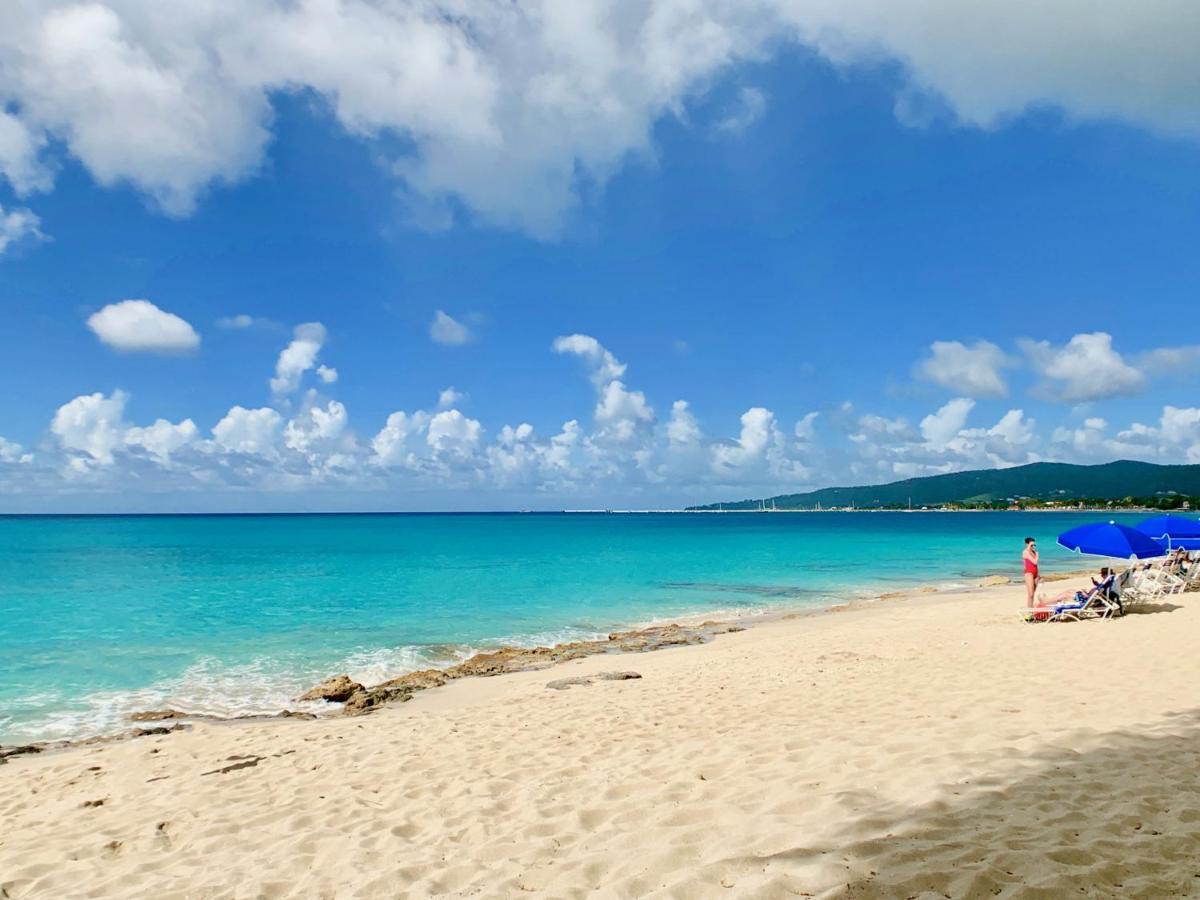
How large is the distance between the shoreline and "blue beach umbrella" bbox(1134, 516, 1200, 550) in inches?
305

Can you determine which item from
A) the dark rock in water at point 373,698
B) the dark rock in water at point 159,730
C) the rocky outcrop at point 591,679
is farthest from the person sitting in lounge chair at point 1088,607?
the dark rock in water at point 159,730

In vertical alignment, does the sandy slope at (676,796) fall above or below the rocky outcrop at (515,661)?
above

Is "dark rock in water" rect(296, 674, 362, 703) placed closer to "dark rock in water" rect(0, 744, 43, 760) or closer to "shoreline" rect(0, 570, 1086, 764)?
"shoreline" rect(0, 570, 1086, 764)

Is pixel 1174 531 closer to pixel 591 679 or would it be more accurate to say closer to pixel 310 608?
pixel 591 679

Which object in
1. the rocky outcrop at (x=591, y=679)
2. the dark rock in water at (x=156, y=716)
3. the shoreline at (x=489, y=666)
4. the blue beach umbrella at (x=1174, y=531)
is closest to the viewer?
the shoreline at (x=489, y=666)

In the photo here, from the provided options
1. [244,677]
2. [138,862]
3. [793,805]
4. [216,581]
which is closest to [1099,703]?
[793,805]

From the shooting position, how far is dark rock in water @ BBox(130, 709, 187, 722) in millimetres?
12777

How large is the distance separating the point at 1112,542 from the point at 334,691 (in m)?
19.7

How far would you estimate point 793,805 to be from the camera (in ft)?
19.2

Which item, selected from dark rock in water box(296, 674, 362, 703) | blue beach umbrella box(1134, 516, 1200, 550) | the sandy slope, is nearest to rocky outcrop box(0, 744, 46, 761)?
the sandy slope

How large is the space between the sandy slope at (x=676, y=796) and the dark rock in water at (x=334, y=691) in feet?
7.83

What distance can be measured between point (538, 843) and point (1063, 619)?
1675 cm

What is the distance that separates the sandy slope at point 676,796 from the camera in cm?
481

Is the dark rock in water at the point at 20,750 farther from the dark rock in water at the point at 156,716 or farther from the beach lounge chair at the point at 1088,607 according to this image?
the beach lounge chair at the point at 1088,607
